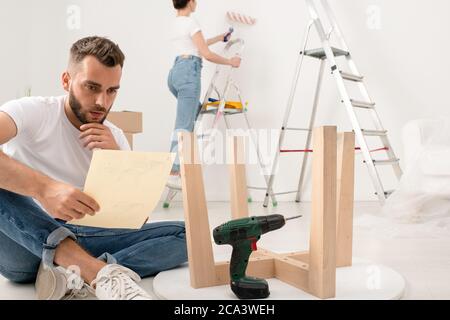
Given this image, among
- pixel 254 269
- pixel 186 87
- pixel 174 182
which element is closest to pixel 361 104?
pixel 186 87

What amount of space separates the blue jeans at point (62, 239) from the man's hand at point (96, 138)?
18 cm

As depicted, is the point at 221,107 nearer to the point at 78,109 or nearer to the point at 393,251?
the point at 393,251

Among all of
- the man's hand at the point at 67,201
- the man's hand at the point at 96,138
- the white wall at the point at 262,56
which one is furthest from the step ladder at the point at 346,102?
the man's hand at the point at 67,201

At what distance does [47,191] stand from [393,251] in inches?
45.7

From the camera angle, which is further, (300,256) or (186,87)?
(186,87)

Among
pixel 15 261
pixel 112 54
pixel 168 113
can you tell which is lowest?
pixel 15 261

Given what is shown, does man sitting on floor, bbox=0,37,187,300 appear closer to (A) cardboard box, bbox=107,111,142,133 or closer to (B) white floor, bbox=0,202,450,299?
(B) white floor, bbox=0,202,450,299

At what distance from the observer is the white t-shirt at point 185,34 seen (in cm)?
264

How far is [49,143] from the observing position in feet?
3.45

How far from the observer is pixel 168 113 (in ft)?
10.9

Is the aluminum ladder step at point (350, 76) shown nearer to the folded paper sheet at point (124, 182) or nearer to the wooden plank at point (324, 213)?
the wooden plank at point (324, 213)
